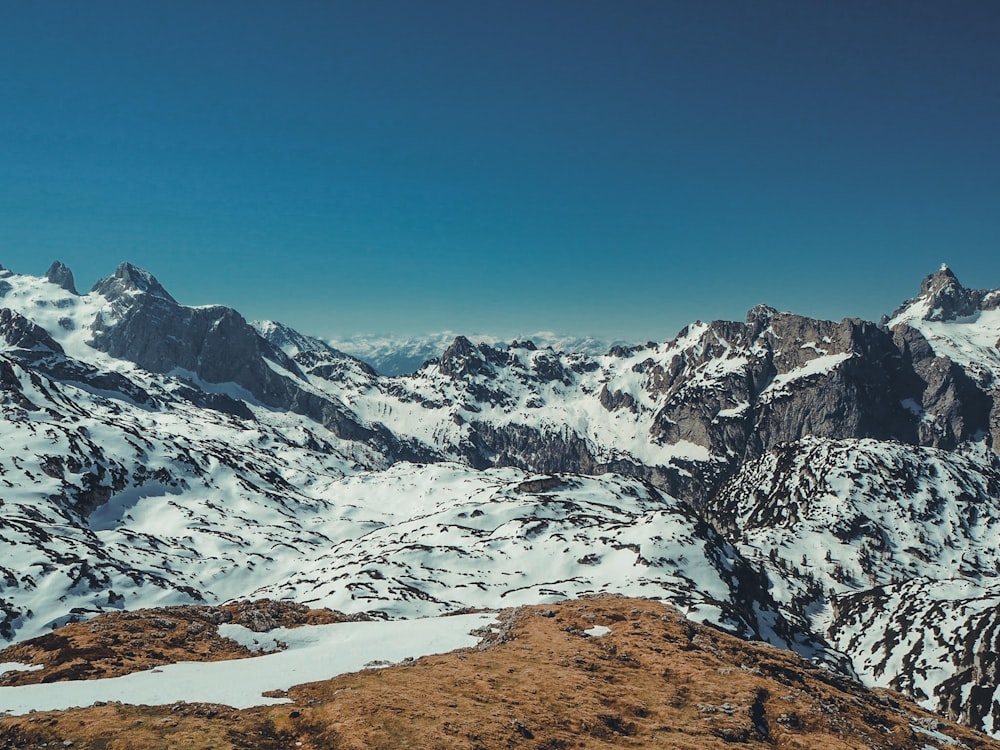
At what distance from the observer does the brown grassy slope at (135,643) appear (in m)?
40.5

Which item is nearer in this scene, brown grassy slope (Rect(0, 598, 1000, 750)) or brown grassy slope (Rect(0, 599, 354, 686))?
brown grassy slope (Rect(0, 598, 1000, 750))

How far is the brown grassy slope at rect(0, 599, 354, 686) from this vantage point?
40.5m

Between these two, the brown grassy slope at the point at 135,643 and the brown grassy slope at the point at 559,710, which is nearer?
the brown grassy slope at the point at 559,710

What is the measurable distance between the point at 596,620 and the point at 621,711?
2178 cm

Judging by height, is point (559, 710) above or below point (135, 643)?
above

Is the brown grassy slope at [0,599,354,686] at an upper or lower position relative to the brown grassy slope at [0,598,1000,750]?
lower

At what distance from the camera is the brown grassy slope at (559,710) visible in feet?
92.4

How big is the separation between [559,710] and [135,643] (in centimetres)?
3526

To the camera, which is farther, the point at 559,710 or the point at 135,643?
the point at 135,643

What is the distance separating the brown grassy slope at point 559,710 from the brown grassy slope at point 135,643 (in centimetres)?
1260

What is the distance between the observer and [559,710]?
33.7 m

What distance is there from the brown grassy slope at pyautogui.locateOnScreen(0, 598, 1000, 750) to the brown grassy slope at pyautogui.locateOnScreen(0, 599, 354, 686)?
41.3 feet

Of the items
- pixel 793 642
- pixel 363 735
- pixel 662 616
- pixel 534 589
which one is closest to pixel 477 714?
pixel 363 735

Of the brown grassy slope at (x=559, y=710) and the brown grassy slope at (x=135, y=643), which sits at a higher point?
the brown grassy slope at (x=559, y=710)
